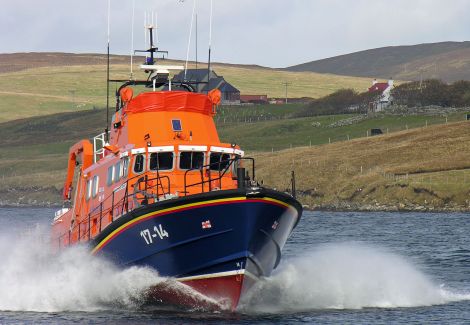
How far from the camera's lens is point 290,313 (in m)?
26.0

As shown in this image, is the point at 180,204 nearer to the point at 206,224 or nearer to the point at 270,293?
the point at 206,224

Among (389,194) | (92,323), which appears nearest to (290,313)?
(92,323)

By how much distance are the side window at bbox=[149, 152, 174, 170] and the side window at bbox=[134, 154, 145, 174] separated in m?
0.20

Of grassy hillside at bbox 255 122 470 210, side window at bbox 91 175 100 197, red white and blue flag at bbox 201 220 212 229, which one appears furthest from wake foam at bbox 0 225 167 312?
grassy hillside at bbox 255 122 470 210

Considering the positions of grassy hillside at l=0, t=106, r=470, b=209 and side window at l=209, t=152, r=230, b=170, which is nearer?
side window at l=209, t=152, r=230, b=170

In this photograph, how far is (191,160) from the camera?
27.2 meters

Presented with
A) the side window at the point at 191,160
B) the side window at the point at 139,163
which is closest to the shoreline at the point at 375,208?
the side window at the point at 191,160

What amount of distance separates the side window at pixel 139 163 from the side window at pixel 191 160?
1003 mm

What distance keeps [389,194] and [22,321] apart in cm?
6241

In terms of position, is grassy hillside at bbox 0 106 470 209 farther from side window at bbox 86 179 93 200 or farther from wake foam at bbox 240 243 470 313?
side window at bbox 86 179 93 200

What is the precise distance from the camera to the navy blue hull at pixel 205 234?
24.5m

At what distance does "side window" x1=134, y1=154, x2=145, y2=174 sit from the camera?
87.6 ft

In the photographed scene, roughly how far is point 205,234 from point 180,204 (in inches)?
34.8

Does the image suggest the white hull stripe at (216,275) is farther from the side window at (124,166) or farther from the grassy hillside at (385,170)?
the grassy hillside at (385,170)
